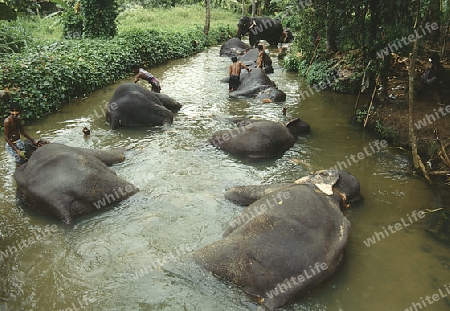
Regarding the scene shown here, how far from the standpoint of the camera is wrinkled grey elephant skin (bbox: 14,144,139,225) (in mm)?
5359

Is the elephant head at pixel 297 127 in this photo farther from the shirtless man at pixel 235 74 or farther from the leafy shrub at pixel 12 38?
the leafy shrub at pixel 12 38

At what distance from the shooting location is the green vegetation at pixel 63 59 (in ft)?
30.2

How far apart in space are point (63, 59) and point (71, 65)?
1.03 feet

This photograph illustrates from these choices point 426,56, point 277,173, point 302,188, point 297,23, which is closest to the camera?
point 302,188

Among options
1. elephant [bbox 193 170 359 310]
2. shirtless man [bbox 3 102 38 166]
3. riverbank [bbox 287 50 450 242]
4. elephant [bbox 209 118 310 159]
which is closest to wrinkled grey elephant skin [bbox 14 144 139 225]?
shirtless man [bbox 3 102 38 166]

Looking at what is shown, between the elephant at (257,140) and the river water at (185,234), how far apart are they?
0.22 m

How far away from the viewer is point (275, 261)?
409cm

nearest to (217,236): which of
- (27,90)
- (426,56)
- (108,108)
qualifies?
(108,108)

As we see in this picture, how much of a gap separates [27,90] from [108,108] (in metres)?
2.07

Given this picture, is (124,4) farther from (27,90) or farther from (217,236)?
(217,236)
